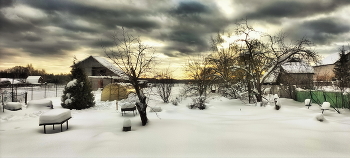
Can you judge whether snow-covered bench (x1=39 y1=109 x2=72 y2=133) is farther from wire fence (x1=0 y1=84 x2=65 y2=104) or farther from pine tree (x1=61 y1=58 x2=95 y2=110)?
wire fence (x1=0 y1=84 x2=65 y2=104)

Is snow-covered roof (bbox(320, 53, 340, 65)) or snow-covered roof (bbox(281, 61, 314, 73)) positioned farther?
snow-covered roof (bbox(320, 53, 340, 65))

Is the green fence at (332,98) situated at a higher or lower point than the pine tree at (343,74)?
lower

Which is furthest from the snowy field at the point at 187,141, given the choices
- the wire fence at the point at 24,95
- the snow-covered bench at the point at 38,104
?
the wire fence at the point at 24,95

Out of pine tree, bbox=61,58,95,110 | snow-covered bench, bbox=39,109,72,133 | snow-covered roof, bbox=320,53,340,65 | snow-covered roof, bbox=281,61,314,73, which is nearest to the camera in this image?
snow-covered bench, bbox=39,109,72,133

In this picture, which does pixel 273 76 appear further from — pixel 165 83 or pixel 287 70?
pixel 165 83

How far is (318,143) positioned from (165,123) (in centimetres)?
558

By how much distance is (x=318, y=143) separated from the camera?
6266mm

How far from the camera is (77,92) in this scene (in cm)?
1399

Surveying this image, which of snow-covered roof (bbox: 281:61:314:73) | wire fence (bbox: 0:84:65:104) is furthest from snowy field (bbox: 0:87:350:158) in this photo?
wire fence (bbox: 0:84:65:104)

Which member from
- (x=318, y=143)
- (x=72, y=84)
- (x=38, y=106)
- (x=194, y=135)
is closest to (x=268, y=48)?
(x=318, y=143)

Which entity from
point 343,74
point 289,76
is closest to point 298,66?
point 343,74

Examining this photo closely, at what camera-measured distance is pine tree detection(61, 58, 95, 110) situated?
45.4 feet

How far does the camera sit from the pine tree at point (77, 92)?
45.4 feet

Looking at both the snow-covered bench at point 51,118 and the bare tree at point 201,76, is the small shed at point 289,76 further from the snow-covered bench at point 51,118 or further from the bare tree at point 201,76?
the snow-covered bench at point 51,118
